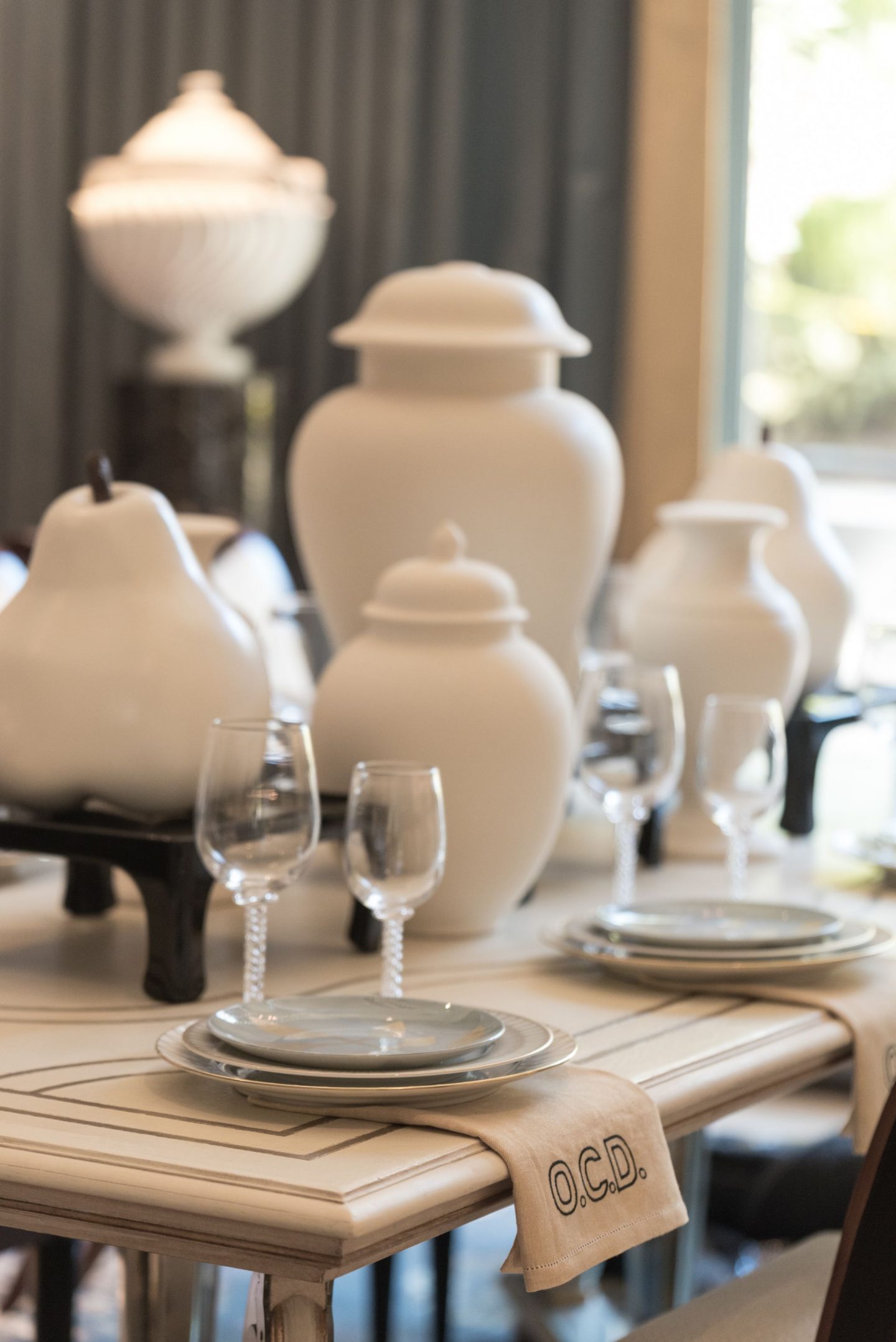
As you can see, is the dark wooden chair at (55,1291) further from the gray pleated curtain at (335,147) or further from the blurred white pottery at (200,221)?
the gray pleated curtain at (335,147)

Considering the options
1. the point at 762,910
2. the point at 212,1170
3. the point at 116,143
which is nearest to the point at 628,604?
the point at 762,910

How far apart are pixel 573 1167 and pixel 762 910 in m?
0.49

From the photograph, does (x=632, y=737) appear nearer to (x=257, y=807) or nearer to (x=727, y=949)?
(x=727, y=949)

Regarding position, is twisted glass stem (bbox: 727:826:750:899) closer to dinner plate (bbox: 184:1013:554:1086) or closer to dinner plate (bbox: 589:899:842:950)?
dinner plate (bbox: 589:899:842:950)

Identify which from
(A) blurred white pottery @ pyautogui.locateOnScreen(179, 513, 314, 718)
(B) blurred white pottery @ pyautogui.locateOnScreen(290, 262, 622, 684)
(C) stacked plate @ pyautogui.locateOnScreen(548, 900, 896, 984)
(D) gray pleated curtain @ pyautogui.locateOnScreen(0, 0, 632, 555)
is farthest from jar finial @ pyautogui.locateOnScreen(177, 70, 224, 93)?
(C) stacked plate @ pyautogui.locateOnScreen(548, 900, 896, 984)

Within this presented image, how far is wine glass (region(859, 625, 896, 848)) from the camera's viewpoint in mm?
1715

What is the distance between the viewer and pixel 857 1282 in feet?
3.32

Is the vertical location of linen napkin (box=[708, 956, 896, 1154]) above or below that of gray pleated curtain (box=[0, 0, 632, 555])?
below

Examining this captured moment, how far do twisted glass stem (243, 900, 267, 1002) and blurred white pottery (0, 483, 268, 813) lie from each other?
0.51 ft

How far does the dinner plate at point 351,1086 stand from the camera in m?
0.90

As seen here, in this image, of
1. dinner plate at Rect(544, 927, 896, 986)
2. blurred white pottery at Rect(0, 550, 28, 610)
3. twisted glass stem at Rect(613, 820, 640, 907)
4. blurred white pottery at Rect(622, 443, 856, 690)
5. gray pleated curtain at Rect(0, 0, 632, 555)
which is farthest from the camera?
gray pleated curtain at Rect(0, 0, 632, 555)

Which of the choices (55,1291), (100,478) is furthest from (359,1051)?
(55,1291)

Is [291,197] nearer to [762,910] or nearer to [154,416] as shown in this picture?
[154,416]

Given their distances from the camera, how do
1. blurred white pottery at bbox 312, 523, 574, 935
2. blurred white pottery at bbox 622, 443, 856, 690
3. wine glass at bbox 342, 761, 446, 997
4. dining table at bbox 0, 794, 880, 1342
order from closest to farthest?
dining table at bbox 0, 794, 880, 1342
wine glass at bbox 342, 761, 446, 997
blurred white pottery at bbox 312, 523, 574, 935
blurred white pottery at bbox 622, 443, 856, 690
